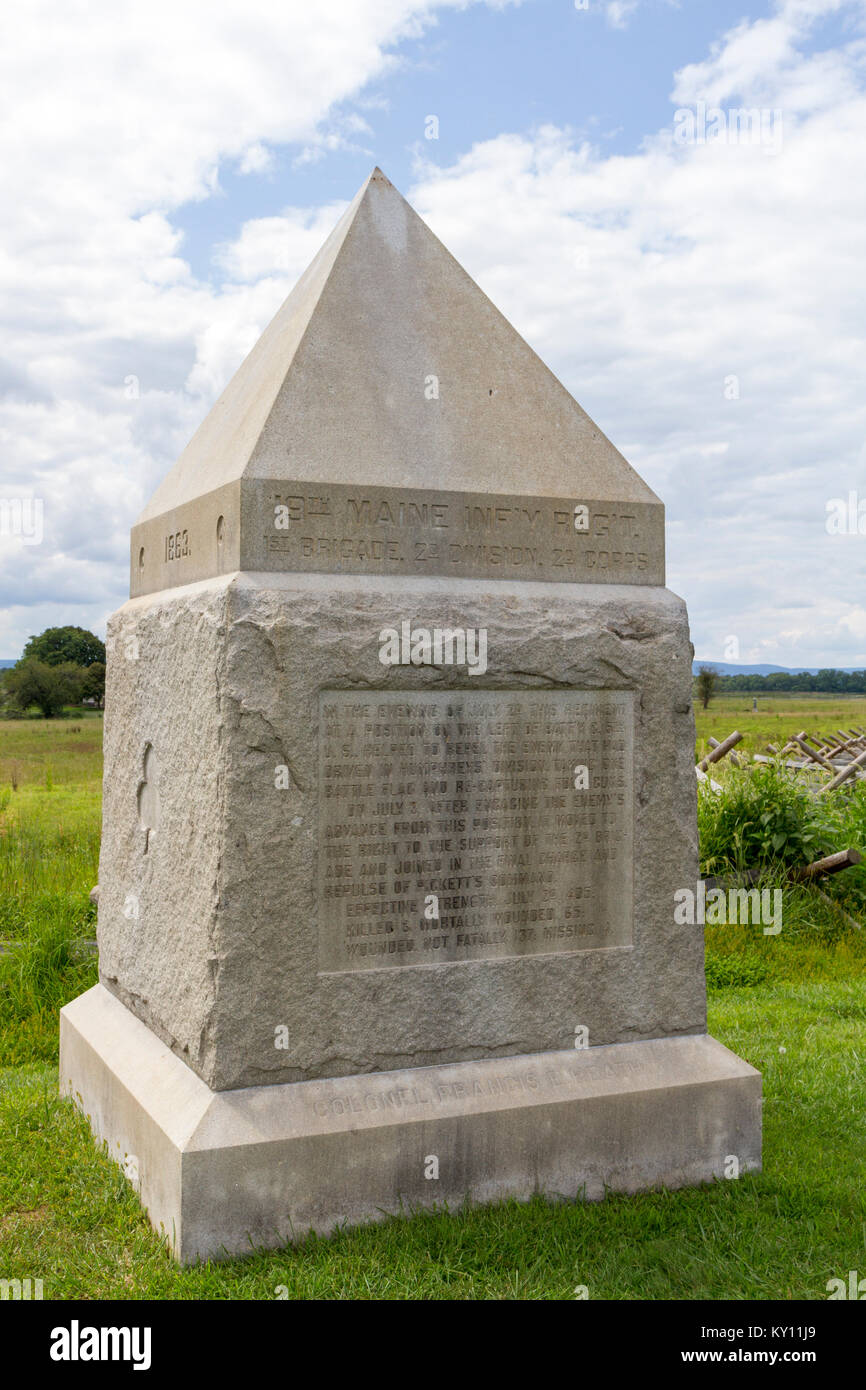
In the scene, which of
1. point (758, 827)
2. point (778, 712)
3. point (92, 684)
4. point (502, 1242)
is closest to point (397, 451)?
point (502, 1242)

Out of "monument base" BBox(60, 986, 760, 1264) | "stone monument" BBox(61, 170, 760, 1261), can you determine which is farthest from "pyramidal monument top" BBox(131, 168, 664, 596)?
"monument base" BBox(60, 986, 760, 1264)

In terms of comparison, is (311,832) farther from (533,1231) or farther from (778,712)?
(778,712)

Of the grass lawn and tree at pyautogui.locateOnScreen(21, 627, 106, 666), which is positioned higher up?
tree at pyautogui.locateOnScreen(21, 627, 106, 666)

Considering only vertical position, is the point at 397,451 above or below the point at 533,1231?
above

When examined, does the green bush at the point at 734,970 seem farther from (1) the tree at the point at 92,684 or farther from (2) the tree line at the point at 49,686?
(1) the tree at the point at 92,684

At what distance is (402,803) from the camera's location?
398 centimetres

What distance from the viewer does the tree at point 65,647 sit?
117 ft

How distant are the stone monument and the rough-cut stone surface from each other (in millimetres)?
11

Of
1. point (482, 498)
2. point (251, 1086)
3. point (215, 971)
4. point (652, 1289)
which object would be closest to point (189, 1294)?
point (251, 1086)

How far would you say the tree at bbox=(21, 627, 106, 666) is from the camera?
1410 inches

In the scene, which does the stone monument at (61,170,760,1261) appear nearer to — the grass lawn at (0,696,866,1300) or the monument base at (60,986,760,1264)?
the monument base at (60,986,760,1264)

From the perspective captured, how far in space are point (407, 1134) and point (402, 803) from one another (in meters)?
1.11

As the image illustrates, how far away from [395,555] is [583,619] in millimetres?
747

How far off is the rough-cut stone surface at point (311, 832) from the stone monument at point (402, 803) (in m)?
0.01
